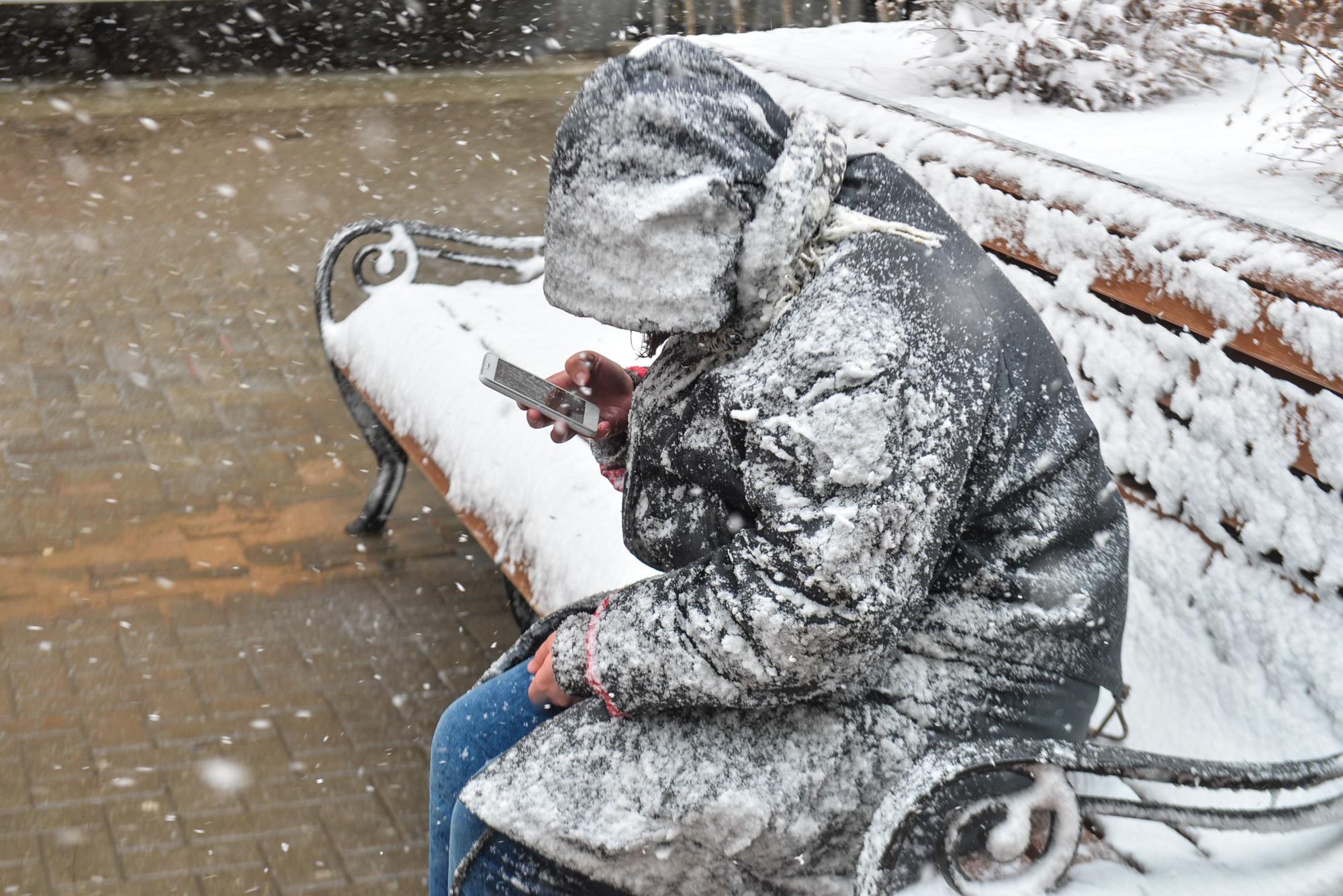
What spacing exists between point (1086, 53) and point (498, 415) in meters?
1.83

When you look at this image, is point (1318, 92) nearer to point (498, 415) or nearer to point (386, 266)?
point (498, 415)

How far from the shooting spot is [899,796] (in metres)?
1.57

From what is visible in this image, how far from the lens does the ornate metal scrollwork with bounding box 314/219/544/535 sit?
4.10 meters

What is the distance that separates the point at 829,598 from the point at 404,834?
6.14 feet

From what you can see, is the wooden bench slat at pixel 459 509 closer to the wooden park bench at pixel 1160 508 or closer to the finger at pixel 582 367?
the wooden park bench at pixel 1160 508

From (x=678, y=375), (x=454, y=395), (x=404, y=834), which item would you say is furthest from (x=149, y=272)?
(x=678, y=375)

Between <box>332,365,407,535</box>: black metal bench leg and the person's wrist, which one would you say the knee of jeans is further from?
<box>332,365,407,535</box>: black metal bench leg

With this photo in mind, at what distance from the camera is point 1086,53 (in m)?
3.51

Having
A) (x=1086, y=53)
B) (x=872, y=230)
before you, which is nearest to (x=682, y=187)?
(x=872, y=230)

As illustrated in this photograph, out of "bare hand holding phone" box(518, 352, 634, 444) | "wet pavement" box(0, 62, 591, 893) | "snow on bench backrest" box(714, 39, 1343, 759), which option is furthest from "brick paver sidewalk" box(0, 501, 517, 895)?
"snow on bench backrest" box(714, 39, 1343, 759)

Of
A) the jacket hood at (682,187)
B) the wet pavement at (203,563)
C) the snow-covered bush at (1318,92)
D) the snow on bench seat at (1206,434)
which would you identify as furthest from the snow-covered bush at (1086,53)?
the wet pavement at (203,563)

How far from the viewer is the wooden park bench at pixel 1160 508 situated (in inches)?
65.6

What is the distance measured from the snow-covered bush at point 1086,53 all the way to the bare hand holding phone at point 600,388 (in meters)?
1.75

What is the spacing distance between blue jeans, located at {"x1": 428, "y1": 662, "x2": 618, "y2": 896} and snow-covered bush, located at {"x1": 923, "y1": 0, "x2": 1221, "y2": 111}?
231 cm
